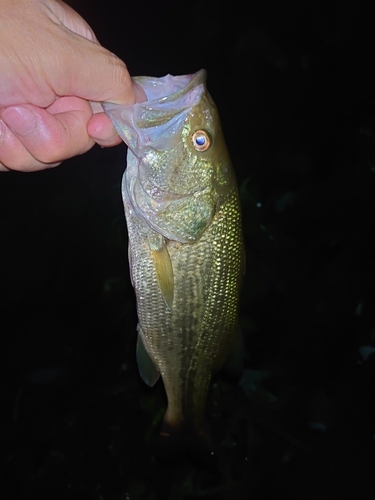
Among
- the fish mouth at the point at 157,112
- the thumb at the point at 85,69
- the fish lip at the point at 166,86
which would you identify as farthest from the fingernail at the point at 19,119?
the fish lip at the point at 166,86

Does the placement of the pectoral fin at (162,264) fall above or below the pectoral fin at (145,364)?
above

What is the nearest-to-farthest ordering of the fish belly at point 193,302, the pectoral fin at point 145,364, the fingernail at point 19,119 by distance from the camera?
1. the fingernail at point 19,119
2. the fish belly at point 193,302
3. the pectoral fin at point 145,364

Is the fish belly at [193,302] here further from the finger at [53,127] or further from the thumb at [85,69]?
the thumb at [85,69]

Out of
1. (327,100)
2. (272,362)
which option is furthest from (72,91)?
(272,362)

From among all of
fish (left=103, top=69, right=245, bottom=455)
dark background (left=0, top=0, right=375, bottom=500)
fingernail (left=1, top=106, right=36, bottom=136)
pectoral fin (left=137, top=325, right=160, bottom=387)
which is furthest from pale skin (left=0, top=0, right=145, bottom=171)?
dark background (left=0, top=0, right=375, bottom=500)

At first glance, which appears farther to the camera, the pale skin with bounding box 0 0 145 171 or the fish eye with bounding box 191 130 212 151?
the fish eye with bounding box 191 130 212 151

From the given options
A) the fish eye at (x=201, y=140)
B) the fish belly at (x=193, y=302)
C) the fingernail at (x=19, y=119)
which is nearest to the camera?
the fingernail at (x=19, y=119)

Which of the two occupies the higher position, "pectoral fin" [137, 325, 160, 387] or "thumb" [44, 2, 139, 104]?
"thumb" [44, 2, 139, 104]

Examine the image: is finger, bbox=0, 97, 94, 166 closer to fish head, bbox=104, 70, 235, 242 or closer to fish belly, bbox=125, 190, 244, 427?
fish head, bbox=104, 70, 235, 242
